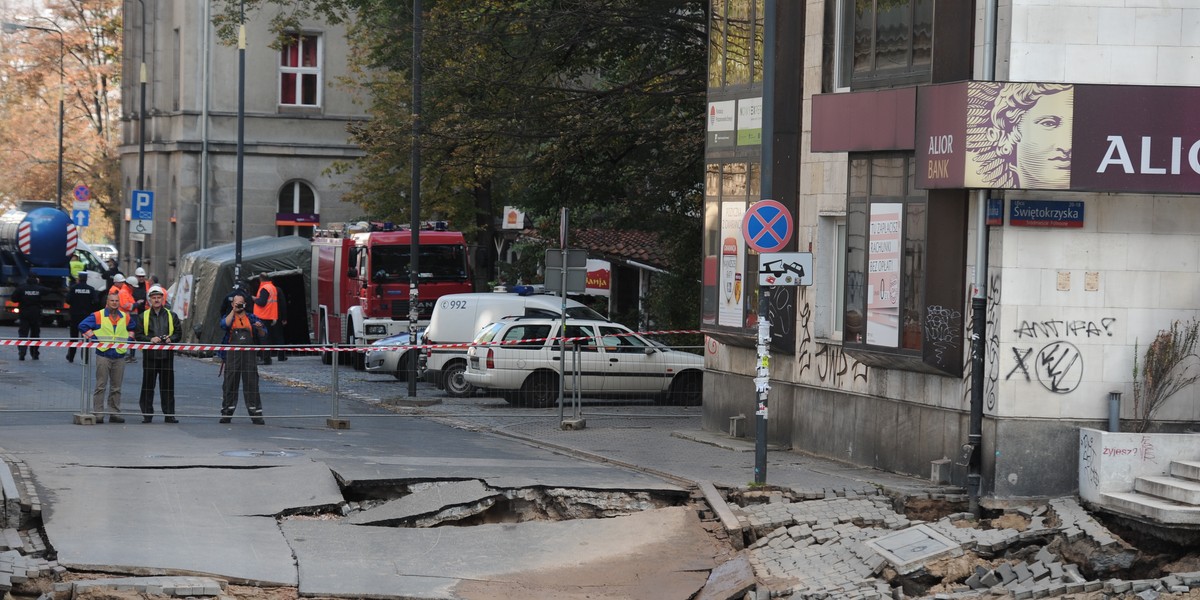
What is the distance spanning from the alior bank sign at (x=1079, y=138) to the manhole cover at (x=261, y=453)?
7269 mm

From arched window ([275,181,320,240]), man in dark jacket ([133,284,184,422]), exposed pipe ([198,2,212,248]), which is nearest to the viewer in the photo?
man in dark jacket ([133,284,184,422])

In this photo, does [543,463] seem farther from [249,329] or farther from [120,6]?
[120,6]

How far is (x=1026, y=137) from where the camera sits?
12.7 meters

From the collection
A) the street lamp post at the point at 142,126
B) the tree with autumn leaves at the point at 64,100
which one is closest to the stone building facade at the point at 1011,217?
the street lamp post at the point at 142,126

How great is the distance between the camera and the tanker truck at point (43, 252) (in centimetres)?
4116

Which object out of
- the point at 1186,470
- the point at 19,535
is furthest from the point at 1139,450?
the point at 19,535

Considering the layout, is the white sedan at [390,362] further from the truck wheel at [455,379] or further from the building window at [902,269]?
the building window at [902,269]

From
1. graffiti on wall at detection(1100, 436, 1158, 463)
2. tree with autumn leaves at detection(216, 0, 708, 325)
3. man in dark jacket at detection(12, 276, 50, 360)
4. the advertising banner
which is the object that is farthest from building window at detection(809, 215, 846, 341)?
the advertising banner

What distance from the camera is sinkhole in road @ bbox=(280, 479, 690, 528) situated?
13.0 metres

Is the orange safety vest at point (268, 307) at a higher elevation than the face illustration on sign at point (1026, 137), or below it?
below

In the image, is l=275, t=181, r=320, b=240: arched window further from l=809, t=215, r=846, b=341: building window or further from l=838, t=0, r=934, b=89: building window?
l=838, t=0, r=934, b=89: building window

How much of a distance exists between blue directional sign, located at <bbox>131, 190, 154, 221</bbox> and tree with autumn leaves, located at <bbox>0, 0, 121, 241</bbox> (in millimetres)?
24575

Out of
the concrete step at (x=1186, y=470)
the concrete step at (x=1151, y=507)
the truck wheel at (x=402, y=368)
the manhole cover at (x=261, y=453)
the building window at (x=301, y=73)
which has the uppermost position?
the building window at (x=301, y=73)

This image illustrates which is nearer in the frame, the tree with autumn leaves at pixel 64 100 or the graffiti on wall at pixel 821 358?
the graffiti on wall at pixel 821 358
